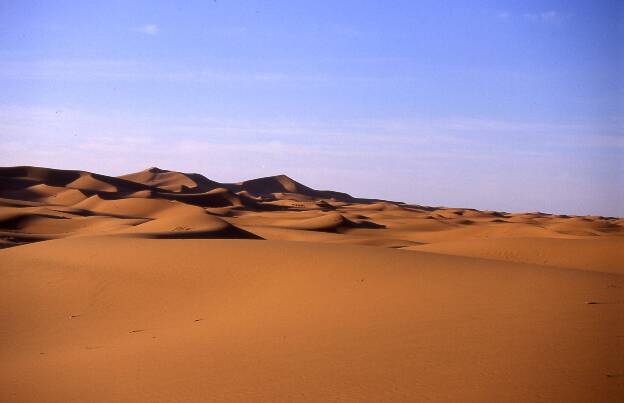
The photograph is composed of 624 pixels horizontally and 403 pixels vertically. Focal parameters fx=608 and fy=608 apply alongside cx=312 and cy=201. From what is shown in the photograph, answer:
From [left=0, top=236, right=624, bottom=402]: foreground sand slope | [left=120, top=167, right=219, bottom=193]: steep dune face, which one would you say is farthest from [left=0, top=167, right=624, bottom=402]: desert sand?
[left=120, top=167, right=219, bottom=193]: steep dune face

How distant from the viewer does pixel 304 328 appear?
7.03m

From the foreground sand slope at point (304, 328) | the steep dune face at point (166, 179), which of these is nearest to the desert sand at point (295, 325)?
the foreground sand slope at point (304, 328)

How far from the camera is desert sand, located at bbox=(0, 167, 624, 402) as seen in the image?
4809 millimetres

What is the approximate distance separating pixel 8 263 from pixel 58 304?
11.9ft

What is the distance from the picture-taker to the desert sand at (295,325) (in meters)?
4.81

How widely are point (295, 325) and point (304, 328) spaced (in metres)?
0.25

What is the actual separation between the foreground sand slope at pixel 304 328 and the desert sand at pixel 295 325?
1.0 inches

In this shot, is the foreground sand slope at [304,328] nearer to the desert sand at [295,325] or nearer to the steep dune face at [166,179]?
the desert sand at [295,325]

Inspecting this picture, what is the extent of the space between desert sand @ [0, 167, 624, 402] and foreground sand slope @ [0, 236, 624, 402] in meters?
0.02

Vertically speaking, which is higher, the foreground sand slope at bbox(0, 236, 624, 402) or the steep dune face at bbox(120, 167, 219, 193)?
the steep dune face at bbox(120, 167, 219, 193)

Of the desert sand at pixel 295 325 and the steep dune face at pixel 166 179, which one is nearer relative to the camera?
the desert sand at pixel 295 325

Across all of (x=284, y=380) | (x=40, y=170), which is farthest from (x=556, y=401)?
(x=40, y=170)

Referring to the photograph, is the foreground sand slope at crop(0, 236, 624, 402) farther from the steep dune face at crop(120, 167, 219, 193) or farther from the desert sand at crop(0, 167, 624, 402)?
the steep dune face at crop(120, 167, 219, 193)

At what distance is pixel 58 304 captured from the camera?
34.4 ft
